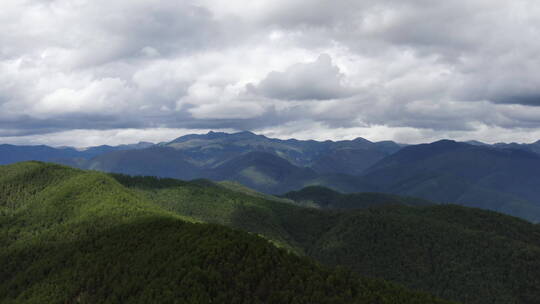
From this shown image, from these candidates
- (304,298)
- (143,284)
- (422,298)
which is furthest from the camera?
(422,298)

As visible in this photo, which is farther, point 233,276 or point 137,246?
point 137,246

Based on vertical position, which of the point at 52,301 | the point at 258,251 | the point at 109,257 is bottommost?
the point at 52,301

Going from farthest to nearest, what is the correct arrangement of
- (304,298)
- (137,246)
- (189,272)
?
(137,246)
(189,272)
(304,298)

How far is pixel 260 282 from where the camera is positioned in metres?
142

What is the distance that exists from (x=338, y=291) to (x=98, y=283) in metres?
113

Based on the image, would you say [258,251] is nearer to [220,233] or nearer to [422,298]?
[220,233]

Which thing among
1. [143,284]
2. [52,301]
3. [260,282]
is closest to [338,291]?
[260,282]

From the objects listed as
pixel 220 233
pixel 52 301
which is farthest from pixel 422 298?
pixel 52 301

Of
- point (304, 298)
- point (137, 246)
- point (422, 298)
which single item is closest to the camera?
point (304, 298)

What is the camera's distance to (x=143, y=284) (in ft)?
513

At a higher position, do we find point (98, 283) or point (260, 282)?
point (260, 282)

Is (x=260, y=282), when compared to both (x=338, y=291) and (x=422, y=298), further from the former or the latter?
(x=422, y=298)

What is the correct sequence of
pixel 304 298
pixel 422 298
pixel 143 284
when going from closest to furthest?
pixel 304 298 < pixel 143 284 < pixel 422 298

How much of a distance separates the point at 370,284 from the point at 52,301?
484 feet
